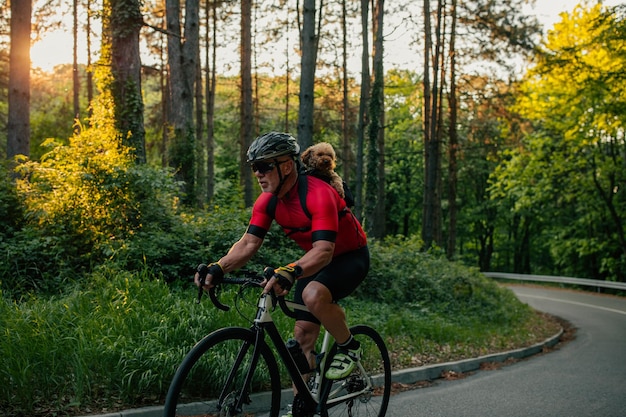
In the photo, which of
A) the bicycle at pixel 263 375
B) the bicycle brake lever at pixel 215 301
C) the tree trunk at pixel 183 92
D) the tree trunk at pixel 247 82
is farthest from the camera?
the tree trunk at pixel 247 82

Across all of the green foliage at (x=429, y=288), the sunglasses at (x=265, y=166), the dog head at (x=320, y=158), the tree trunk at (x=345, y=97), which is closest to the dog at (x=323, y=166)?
the dog head at (x=320, y=158)

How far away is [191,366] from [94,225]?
22.4 feet

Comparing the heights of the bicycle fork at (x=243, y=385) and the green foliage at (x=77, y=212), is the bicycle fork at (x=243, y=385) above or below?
below

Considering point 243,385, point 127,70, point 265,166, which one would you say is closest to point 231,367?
point 243,385

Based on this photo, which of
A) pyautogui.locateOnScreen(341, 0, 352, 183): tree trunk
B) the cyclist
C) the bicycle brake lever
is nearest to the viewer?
the bicycle brake lever

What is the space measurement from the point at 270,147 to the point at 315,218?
559 mm

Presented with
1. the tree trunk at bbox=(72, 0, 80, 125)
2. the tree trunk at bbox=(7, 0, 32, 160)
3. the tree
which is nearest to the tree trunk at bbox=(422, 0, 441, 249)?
the tree

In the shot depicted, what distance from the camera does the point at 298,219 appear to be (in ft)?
14.0

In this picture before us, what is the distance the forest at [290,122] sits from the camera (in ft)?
31.9

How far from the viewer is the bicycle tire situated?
4.65 m

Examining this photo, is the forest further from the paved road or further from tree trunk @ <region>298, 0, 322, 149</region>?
the paved road

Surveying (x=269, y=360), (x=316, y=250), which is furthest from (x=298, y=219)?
(x=269, y=360)

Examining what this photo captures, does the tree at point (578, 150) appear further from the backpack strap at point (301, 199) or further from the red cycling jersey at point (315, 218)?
the backpack strap at point (301, 199)

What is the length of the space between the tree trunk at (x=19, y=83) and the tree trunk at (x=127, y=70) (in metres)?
3.15
